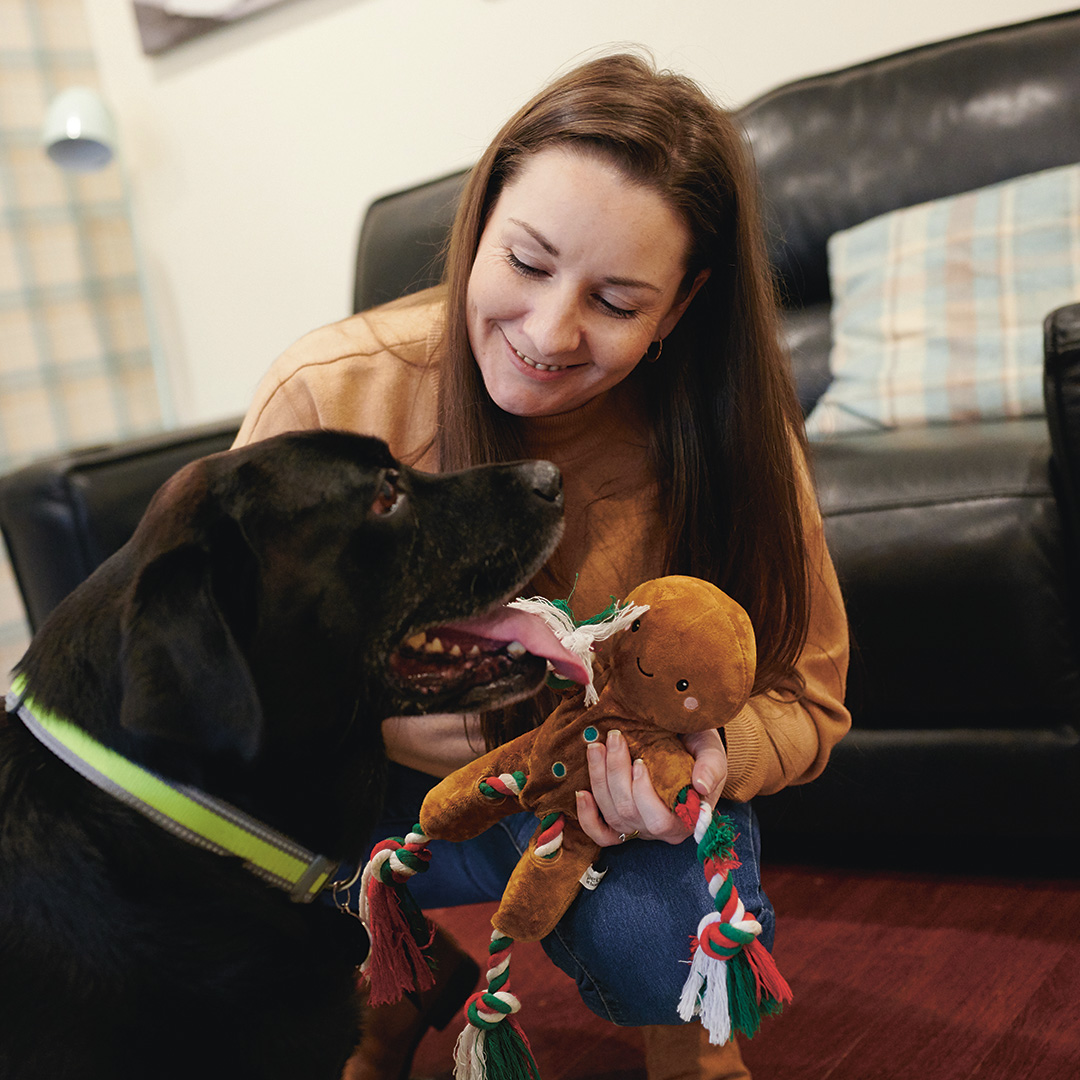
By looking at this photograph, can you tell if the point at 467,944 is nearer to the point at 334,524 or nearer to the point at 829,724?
the point at 829,724

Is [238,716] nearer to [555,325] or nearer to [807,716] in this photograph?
[555,325]

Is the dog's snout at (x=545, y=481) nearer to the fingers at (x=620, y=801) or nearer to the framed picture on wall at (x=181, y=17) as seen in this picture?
the fingers at (x=620, y=801)

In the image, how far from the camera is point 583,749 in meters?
0.97

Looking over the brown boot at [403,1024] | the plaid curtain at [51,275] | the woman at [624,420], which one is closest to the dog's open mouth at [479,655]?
the woman at [624,420]

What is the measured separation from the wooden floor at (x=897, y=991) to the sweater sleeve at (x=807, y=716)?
1.18 ft

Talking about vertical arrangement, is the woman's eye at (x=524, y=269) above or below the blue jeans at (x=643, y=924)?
above

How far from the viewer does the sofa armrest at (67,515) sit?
1.60 metres

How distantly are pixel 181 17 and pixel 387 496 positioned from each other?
10.6 ft

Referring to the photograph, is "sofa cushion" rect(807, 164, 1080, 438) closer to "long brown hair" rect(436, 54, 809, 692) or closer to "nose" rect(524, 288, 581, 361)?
"long brown hair" rect(436, 54, 809, 692)

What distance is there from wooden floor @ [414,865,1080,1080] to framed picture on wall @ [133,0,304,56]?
304cm

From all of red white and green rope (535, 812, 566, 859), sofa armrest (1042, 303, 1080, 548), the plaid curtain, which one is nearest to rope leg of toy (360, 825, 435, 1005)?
red white and green rope (535, 812, 566, 859)

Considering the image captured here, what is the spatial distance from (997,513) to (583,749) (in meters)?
0.76

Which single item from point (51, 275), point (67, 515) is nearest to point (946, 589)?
point (67, 515)

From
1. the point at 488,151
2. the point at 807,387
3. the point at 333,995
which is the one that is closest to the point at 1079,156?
the point at 807,387
